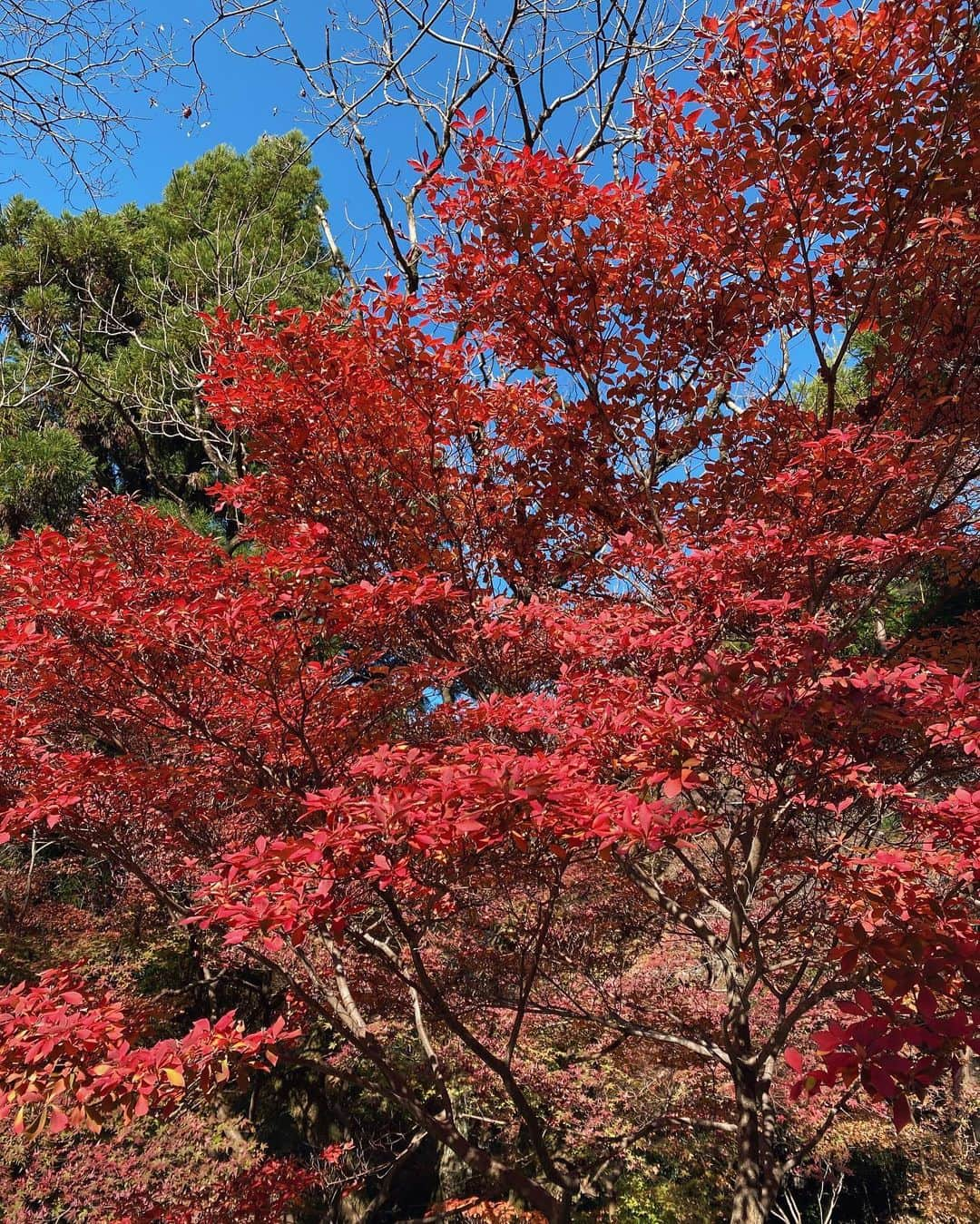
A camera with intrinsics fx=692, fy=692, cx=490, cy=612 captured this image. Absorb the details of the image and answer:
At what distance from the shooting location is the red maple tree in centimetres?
229

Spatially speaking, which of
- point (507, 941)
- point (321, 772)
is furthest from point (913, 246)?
point (507, 941)

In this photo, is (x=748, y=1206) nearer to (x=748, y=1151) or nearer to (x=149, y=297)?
(x=748, y=1151)

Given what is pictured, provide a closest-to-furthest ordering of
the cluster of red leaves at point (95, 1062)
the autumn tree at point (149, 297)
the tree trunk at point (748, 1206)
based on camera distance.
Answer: the cluster of red leaves at point (95, 1062)
the tree trunk at point (748, 1206)
the autumn tree at point (149, 297)

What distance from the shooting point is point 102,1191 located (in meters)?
5.92

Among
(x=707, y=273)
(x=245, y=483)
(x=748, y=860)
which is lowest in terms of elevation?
(x=748, y=860)

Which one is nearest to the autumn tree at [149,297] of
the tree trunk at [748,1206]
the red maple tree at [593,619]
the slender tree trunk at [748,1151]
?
the red maple tree at [593,619]

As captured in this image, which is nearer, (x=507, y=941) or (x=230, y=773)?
(x=230, y=773)

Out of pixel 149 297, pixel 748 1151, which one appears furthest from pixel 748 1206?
pixel 149 297

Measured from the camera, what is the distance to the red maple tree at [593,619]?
2295 millimetres

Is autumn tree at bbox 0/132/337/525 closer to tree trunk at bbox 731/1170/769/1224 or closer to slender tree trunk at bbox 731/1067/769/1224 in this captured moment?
slender tree trunk at bbox 731/1067/769/1224

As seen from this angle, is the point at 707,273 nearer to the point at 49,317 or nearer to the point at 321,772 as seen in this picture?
the point at 321,772

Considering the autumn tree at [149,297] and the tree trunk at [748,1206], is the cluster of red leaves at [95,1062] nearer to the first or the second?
the tree trunk at [748,1206]

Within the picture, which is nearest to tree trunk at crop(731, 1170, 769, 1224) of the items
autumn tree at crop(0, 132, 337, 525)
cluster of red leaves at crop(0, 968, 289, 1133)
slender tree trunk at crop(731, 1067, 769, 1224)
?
slender tree trunk at crop(731, 1067, 769, 1224)

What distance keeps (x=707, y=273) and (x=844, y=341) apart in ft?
3.68
